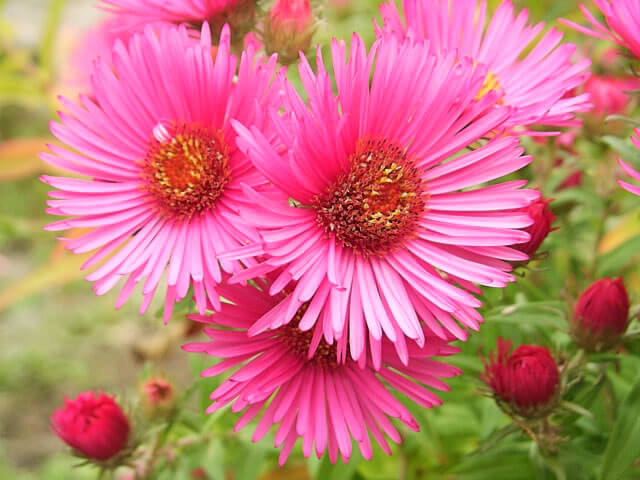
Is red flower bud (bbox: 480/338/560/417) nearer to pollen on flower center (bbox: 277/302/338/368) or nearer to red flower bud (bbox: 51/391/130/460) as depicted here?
pollen on flower center (bbox: 277/302/338/368)

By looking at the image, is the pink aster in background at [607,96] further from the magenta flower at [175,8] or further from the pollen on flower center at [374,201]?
the magenta flower at [175,8]

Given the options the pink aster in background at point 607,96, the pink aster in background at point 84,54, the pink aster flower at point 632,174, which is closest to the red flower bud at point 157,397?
the pink aster flower at point 632,174

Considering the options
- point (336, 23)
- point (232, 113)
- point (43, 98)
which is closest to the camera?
point (232, 113)

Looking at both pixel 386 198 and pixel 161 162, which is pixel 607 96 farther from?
pixel 161 162

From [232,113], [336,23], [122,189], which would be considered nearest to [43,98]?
[336,23]

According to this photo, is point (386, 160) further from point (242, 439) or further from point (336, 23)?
point (336, 23)

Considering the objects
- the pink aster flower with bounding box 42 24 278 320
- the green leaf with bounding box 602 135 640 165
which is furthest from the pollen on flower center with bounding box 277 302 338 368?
the green leaf with bounding box 602 135 640 165
